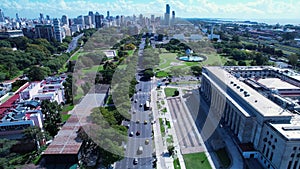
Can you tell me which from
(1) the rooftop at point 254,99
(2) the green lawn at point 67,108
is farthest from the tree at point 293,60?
(2) the green lawn at point 67,108

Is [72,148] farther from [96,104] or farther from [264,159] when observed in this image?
[264,159]

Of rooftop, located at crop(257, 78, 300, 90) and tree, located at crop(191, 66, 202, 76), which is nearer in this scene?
rooftop, located at crop(257, 78, 300, 90)

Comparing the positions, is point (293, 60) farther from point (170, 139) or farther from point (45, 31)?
point (45, 31)

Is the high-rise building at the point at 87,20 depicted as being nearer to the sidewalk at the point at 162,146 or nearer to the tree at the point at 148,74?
the tree at the point at 148,74

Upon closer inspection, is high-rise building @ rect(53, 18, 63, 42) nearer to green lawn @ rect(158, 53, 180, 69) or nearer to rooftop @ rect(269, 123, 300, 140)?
green lawn @ rect(158, 53, 180, 69)

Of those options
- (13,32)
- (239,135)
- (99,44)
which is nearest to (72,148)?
(239,135)

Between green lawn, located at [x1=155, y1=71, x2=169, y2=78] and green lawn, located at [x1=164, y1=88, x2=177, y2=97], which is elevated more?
green lawn, located at [x1=155, y1=71, x2=169, y2=78]

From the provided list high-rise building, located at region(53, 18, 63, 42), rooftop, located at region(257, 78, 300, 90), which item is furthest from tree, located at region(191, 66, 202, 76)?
high-rise building, located at region(53, 18, 63, 42)
